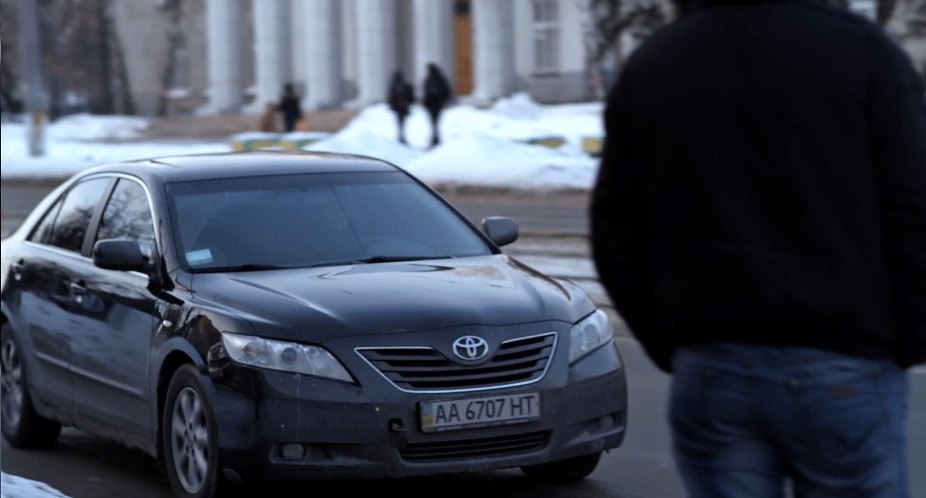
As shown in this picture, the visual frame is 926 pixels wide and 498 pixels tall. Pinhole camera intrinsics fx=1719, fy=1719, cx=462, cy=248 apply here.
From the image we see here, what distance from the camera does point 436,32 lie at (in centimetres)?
4541

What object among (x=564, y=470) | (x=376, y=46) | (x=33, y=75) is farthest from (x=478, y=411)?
(x=376, y=46)

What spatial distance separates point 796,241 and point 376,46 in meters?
43.7

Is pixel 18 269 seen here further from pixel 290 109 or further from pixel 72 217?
pixel 290 109

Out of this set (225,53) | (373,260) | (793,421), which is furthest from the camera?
(225,53)

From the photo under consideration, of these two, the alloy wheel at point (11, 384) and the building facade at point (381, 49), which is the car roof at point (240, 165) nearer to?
the alloy wheel at point (11, 384)

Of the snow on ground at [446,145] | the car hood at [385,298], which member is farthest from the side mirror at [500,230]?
the snow on ground at [446,145]

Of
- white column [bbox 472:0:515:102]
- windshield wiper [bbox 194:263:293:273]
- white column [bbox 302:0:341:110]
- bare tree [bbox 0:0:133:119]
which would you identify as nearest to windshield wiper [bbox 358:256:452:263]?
windshield wiper [bbox 194:263:293:273]

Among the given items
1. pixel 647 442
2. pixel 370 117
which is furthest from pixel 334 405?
pixel 370 117

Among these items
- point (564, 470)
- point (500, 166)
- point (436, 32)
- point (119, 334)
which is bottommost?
point (500, 166)

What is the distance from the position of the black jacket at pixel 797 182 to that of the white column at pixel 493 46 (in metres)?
41.7

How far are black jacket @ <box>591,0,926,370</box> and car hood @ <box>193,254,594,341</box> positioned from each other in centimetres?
314

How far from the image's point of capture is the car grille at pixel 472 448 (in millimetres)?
6098

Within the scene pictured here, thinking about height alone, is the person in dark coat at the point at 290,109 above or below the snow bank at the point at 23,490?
Answer: below

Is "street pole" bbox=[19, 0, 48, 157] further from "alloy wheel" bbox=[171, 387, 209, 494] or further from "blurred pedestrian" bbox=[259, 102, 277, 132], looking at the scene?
"alloy wheel" bbox=[171, 387, 209, 494]
